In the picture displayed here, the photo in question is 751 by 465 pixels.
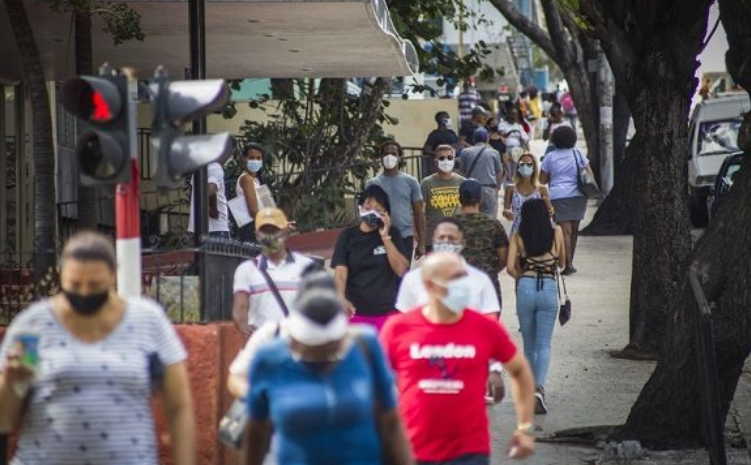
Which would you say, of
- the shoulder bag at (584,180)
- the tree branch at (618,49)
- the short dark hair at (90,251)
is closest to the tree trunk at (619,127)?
the shoulder bag at (584,180)

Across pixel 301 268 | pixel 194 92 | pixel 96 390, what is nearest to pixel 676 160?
pixel 301 268

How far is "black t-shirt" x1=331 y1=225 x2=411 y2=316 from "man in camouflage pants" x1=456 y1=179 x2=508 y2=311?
0.93 metres

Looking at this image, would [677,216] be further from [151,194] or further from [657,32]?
[151,194]

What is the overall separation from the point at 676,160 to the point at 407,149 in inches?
537

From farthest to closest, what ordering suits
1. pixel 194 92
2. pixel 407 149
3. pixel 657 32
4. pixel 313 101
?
1. pixel 407 149
2. pixel 313 101
3. pixel 657 32
4. pixel 194 92

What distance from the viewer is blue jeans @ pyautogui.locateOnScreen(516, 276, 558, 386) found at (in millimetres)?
12836

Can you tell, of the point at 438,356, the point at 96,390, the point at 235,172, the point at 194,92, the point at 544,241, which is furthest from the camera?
the point at 235,172

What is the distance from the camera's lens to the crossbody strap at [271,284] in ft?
31.7

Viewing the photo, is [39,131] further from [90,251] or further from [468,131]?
[468,131]

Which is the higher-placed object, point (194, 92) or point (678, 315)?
point (194, 92)

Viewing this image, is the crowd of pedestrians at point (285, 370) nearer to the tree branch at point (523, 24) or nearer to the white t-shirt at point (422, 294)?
the white t-shirt at point (422, 294)

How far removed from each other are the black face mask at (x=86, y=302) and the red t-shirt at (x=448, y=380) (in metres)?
1.77

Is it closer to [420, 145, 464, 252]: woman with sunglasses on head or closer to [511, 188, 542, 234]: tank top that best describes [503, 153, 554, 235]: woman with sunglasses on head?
[511, 188, 542, 234]: tank top

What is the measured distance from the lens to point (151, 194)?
79.0ft
